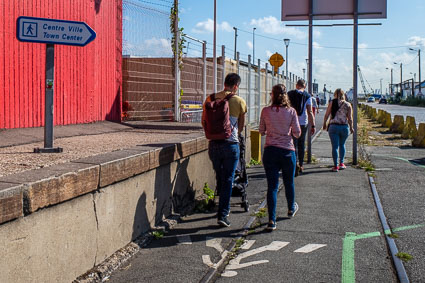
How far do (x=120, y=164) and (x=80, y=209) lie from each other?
0.80 metres

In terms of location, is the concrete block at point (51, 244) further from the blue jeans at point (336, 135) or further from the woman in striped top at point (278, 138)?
the blue jeans at point (336, 135)

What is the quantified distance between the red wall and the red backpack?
3.26 m

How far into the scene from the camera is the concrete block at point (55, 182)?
386 centimetres

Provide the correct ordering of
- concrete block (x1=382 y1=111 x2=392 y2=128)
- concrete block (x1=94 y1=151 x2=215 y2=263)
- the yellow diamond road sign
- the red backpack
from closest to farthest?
concrete block (x1=94 y1=151 x2=215 y2=263)
the red backpack
the yellow diamond road sign
concrete block (x1=382 y1=111 x2=392 y2=128)

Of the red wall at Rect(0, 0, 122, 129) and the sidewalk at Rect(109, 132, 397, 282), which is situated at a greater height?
the red wall at Rect(0, 0, 122, 129)

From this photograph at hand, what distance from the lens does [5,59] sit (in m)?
8.07

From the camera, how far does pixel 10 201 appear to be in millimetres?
3596

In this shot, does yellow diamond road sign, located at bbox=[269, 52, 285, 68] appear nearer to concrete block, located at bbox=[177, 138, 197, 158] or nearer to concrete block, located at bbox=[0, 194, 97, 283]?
concrete block, located at bbox=[177, 138, 197, 158]

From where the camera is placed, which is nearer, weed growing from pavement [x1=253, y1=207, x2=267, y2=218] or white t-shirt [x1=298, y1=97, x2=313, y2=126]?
weed growing from pavement [x1=253, y1=207, x2=267, y2=218]

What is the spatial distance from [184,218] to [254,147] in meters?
6.12

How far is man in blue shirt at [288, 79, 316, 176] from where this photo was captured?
10.4m

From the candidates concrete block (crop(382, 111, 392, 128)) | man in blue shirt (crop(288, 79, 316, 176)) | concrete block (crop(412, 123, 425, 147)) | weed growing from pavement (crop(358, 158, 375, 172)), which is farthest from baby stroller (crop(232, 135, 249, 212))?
concrete block (crop(382, 111, 392, 128))

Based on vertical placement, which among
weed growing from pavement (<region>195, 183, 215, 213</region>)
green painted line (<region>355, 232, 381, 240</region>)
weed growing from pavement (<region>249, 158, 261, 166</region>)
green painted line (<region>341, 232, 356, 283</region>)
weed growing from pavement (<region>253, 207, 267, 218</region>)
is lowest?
green painted line (<region>341, 232, 356, 283</region>)

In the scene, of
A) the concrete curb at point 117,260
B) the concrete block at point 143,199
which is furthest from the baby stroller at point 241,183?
the concrete curb at point 117,260
